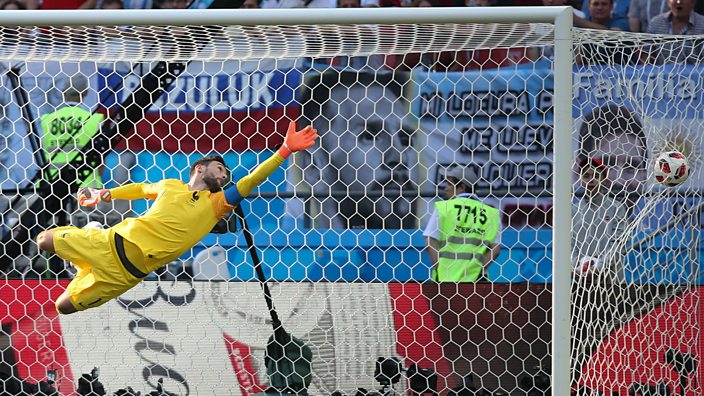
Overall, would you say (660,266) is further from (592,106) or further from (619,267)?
(592,106)

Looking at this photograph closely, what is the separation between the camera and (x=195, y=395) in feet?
15.4

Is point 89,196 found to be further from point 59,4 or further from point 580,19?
point 580,19

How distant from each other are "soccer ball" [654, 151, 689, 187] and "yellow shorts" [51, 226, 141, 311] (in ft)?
7.32

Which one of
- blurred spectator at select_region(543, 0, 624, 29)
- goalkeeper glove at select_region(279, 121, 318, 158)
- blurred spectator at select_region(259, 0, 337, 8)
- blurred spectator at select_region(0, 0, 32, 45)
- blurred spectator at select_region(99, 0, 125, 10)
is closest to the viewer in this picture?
blurred spectator at select_region(0, 0, 32, 45)

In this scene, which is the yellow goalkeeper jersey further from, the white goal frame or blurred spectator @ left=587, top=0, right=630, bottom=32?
blurred spectator @ left=587, top=0, right=630, bottom=32

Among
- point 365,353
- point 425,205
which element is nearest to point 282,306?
point 365,353

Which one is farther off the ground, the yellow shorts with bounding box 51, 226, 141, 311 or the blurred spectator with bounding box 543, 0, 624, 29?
the blurred spectator with bounding box 543, 0, 624, 29

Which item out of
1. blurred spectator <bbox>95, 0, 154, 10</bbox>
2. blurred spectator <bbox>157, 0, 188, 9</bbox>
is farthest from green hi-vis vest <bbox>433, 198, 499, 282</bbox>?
blurred spectator <bbox>95, 0, 154, 10</bbox>

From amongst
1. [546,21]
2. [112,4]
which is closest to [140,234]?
[546,21]

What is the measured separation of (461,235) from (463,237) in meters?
0.02

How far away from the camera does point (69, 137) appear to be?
16.7 feet

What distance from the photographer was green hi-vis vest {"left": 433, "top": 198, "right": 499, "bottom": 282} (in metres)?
4.95

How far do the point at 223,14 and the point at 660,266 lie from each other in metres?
2.19

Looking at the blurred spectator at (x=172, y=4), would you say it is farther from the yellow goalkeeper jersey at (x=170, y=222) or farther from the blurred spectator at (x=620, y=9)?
the blurred spectator at (x=620, y=9)
